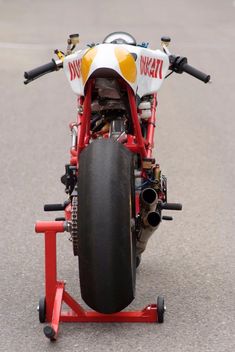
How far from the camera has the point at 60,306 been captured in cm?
480

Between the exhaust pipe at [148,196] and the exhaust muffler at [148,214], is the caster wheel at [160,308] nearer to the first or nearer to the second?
the exhaust muffler at [148,214]

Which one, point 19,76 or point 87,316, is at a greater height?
point 19,76

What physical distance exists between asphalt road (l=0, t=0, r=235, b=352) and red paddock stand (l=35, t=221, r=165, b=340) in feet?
0.14

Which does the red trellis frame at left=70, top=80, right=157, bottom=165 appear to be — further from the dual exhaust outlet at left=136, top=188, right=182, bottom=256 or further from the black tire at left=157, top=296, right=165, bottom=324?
the black tire at left=157, top=296, right=165, bottom=324

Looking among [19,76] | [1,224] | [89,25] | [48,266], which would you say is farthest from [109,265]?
[89,25]

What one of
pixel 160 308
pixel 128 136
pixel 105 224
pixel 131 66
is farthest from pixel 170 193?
pixel 105 224

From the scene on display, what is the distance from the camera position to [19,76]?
43.1ft

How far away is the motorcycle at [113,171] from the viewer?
14.5 ft

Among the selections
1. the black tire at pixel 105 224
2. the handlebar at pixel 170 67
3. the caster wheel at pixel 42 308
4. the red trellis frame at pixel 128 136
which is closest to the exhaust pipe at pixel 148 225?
the red trellis frame at pixel 128 136

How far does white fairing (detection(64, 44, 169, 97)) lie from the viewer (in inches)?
185

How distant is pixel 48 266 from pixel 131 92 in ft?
3.25

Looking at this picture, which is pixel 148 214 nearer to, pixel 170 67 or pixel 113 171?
pixel 113 171

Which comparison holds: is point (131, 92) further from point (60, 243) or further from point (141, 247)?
point (60, 243)

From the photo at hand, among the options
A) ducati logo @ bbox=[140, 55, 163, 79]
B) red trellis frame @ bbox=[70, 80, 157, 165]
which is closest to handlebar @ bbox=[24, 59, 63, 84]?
red trellis frame @ bbox=[70, 80, 157, 165]
